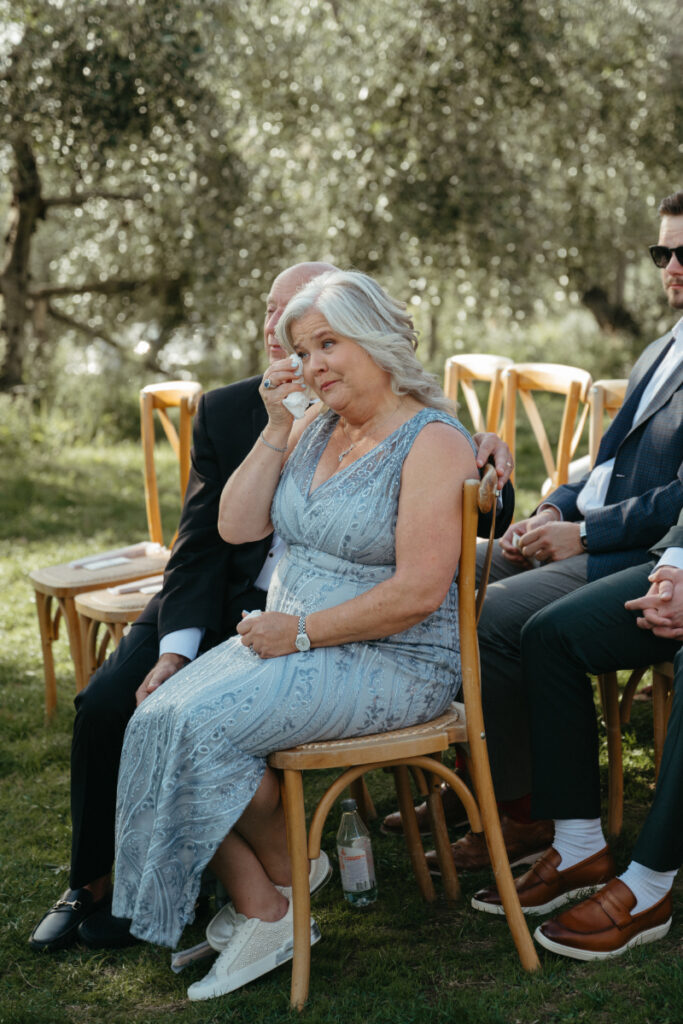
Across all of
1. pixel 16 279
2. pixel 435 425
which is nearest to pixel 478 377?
pixel 435 425

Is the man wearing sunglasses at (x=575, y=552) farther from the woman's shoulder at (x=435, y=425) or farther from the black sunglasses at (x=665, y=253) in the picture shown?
the woman's shoulder at (x=435, y=425)

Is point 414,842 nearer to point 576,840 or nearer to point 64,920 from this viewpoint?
point 576,840

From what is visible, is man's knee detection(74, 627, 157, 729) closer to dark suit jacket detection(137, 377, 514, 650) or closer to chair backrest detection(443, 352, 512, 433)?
dark suit jacket detection(137, 377, 514, 650)

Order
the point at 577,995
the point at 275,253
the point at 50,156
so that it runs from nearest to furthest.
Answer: the point at 577,995, the point at 50,156, the point at 275,253

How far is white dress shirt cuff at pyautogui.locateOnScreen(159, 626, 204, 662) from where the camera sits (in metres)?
2.78

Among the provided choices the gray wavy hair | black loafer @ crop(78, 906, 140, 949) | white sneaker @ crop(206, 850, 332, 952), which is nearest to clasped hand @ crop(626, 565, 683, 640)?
the gray wavy hair

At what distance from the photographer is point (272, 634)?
2.38m

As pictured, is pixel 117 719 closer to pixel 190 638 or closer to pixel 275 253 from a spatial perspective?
pixel 190 638

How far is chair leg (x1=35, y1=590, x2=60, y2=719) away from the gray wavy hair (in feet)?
6.60

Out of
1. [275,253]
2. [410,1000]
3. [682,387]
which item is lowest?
[410,1000]

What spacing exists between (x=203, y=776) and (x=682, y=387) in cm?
176

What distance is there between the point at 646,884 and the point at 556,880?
289mm

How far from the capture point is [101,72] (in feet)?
24.4

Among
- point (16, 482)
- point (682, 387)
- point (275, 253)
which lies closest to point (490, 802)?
point (682, 387)
